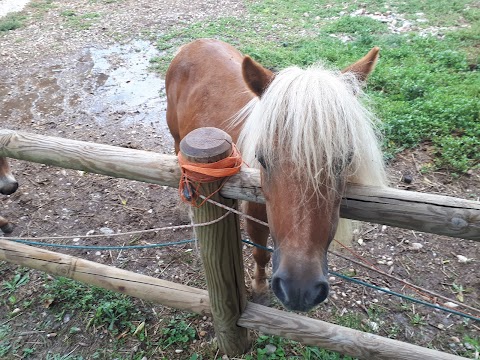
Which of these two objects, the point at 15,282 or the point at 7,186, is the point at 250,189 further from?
the point at 15,282

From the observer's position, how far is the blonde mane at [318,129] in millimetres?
1528

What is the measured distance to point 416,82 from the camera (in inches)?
199

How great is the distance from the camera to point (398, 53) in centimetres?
589

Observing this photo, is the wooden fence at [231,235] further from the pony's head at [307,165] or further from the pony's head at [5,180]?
the pony's head at [5,180]

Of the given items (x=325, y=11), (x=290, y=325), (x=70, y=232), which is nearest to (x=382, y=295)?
(x=290, y=325)

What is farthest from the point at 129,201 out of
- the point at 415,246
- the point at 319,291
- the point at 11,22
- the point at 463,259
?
the point at 11,22

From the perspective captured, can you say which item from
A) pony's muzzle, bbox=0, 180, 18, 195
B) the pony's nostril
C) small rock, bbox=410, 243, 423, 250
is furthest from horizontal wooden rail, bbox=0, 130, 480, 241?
small rock, bbox=410, 243, 423, 250

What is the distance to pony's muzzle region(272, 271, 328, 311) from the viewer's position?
55.6 inches

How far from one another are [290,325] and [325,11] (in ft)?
25.7

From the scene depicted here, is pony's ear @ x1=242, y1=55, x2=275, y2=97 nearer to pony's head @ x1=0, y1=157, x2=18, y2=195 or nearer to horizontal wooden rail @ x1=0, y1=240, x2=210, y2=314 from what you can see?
Result: horizontal wooden rail @ x1=0, y1=240, x2=210, y2=314

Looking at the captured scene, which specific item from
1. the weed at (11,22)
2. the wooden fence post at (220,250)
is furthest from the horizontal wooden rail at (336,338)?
the weed at (11,22)

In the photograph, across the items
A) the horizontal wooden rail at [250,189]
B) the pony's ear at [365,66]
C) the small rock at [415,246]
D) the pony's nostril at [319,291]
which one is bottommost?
the small rock at [415,246]

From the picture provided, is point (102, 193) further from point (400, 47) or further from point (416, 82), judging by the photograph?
point (400, 47)

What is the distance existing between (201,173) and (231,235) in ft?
1.62
